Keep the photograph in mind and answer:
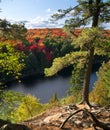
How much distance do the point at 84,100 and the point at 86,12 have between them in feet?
24.4

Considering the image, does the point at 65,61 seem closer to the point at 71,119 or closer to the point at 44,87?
the point at 71,119

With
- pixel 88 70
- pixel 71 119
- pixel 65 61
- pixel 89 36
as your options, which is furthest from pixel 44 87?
pixel 89 36

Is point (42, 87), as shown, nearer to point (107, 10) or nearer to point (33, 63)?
point (33, 63)

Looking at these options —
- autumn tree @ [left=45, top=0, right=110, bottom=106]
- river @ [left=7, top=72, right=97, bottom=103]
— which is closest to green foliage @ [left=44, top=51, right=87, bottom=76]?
autumn tree @ [left=45, top=0, right=110, bottom=106]

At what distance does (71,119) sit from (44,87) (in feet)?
298

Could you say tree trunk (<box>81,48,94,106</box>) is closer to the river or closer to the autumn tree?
the autumn tree

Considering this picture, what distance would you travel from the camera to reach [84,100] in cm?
2777

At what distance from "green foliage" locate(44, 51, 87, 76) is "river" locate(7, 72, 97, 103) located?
70.0 meters

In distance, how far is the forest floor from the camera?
19648mm

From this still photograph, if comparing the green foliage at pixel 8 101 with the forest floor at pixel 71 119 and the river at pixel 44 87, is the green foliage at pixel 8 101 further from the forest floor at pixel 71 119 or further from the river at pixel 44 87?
the river at pixel 44 87

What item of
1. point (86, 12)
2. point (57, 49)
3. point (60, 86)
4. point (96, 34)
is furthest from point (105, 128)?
point (57, 49)

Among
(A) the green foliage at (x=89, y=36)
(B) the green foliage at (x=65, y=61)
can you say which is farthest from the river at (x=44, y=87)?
(A) the green foliage at (x=89, y=36)

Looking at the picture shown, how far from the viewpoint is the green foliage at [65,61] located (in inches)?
1036

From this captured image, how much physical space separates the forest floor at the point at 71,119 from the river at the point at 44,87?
70105mm
